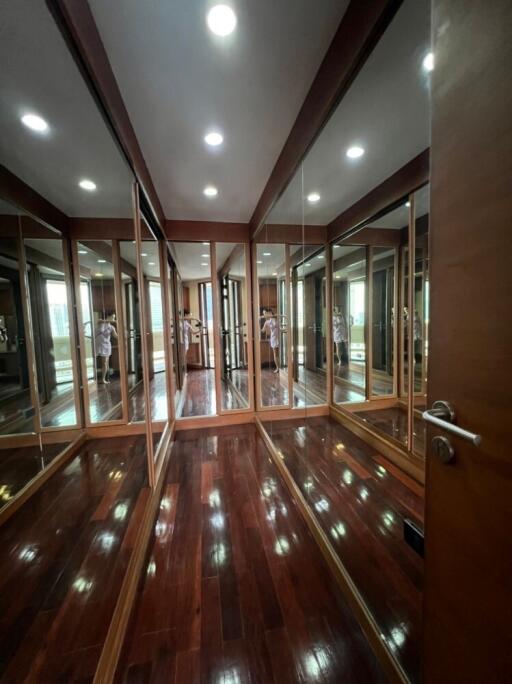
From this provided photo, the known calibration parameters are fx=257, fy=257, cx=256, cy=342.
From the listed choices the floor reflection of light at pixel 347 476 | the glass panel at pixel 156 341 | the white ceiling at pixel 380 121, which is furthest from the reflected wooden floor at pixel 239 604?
the white ceiling at pixel 380 121

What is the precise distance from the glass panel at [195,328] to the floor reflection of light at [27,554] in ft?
7.27

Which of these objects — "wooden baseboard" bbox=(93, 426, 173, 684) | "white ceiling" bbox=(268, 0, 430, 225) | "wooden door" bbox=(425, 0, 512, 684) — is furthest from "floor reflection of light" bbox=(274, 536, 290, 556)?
"white ceiling" bbox=(268, 0, 430, 225)

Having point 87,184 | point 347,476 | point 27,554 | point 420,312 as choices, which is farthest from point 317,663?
point 87,184

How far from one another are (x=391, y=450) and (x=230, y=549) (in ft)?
5.14

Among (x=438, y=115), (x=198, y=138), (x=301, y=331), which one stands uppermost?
(x=198, y=138)

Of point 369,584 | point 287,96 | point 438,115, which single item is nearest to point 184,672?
point 369,584

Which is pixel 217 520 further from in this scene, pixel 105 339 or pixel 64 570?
pixel 105 339

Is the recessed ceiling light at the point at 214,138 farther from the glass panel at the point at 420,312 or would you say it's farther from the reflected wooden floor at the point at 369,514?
the reflected wooden floor at the point at 369,514

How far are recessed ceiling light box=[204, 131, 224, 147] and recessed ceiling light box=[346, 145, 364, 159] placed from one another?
3.09ft

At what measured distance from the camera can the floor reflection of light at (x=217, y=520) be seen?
181 centimetres

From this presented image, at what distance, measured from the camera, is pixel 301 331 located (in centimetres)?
300

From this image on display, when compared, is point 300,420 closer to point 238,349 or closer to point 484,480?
point 238,349

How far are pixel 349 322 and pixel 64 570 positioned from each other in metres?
2.98

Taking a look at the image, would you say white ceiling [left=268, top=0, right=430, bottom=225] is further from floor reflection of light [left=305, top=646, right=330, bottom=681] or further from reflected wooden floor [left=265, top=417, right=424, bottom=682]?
floor reflection of light [left=305, top=646, right=330, bottom=681]
